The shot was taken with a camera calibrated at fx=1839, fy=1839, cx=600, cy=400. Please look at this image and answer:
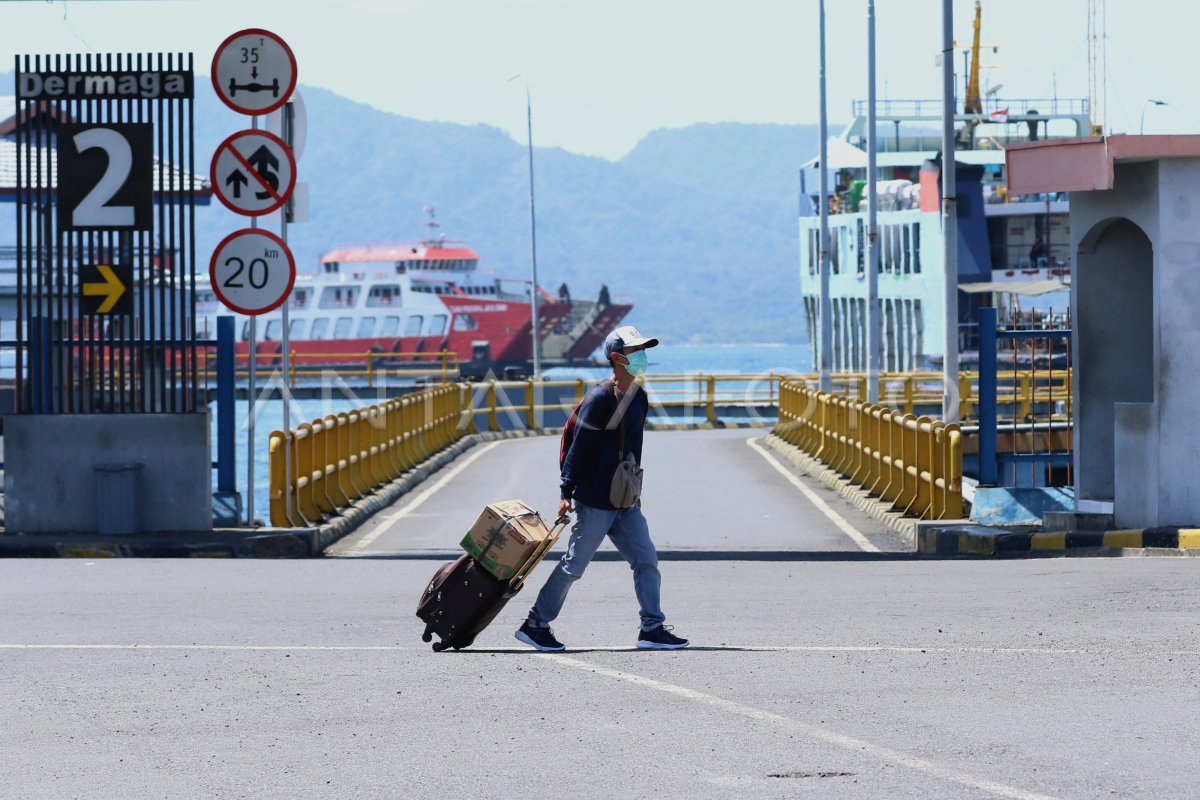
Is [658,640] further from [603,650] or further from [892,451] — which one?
[892,451]

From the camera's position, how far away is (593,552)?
965 centimetres

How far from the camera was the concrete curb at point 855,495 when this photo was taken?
17594 mm

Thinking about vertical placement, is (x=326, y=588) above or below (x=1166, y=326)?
below

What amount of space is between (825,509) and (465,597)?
12.0m

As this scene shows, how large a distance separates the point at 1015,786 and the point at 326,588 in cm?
733

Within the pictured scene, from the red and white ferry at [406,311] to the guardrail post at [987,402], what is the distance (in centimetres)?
9672

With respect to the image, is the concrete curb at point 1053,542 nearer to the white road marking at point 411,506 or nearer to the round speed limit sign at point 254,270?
the white road marking at point 411,506

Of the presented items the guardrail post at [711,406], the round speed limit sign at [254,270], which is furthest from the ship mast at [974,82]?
the round speed limit sign at [254,270]

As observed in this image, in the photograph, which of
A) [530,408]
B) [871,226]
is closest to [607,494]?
[871,226]

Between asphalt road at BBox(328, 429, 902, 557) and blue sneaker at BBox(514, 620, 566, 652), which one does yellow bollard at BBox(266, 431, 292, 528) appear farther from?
blue sneaker at BBox(514, 620, 566, 652)

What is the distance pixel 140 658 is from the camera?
373 inches

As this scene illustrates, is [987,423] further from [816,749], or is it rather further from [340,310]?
[340,310]

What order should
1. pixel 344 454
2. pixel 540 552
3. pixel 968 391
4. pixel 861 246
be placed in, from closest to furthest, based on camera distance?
pixel 540 552 < pixel 344 454 < pixel 968 391 < pixel 861 246

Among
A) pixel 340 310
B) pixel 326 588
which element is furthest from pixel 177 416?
pixel 340 310
